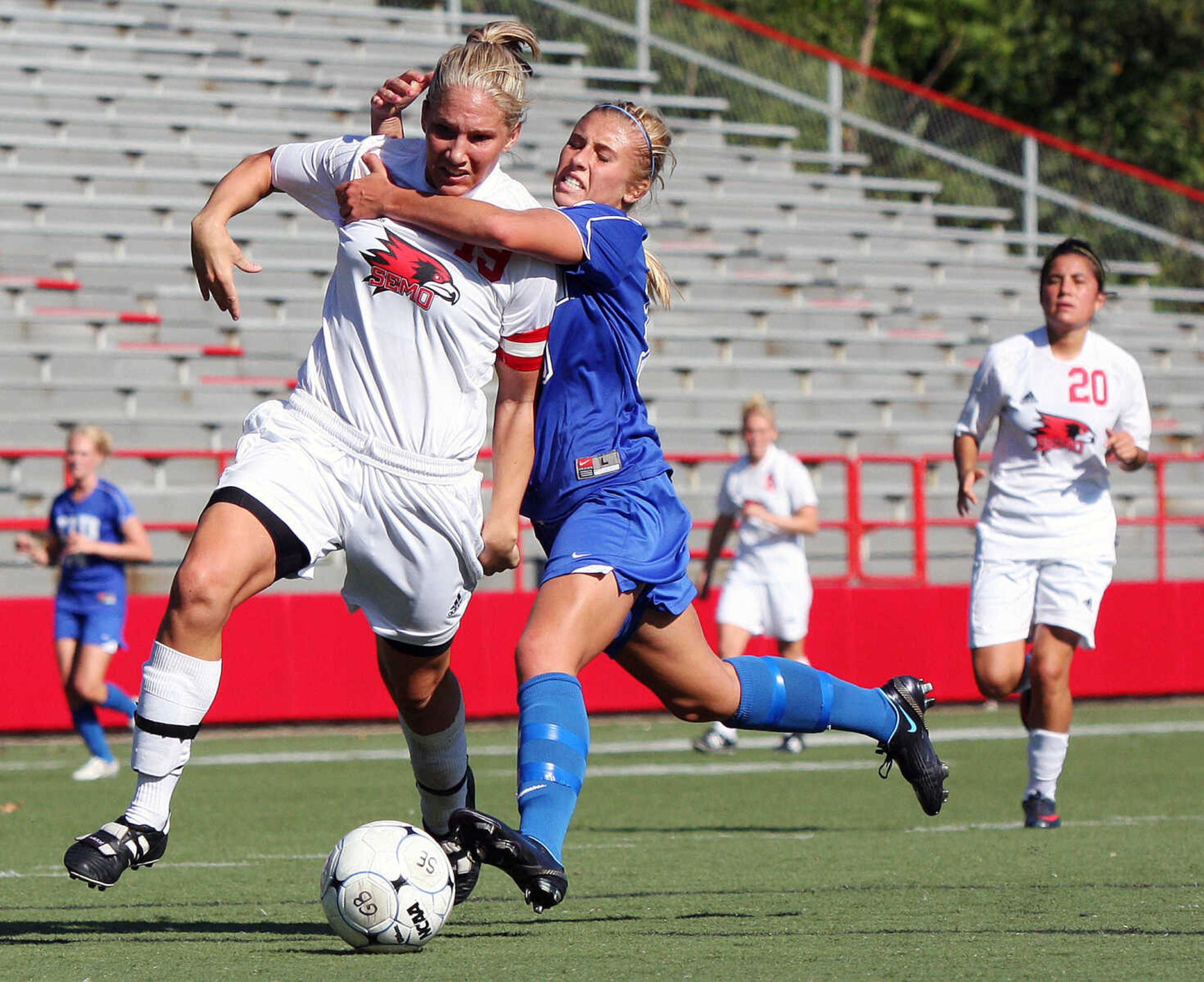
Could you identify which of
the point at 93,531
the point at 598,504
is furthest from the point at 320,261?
the point at 598,504

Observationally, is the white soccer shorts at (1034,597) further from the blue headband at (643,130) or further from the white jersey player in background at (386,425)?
the white jersey player in background at (386,425)

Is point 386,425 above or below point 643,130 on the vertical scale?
below

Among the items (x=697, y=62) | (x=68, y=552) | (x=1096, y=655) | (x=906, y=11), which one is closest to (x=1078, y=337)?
(x=68, y=552)

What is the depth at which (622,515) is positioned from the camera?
4715mm

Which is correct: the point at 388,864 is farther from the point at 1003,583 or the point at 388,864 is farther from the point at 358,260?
the point at 1003,583

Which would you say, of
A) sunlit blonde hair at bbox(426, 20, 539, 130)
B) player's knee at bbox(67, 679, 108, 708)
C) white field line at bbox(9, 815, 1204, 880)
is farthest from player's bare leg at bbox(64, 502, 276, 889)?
player's knee at bbox(67, 679, 108, 708)

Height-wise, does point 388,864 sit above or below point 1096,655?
above

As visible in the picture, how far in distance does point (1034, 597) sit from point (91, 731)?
18.6 feet


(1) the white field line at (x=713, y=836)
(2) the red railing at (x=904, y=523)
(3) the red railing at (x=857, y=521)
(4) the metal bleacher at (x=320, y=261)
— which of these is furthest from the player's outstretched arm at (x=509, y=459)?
(4) the metal bleacher at (x=320, y=261)

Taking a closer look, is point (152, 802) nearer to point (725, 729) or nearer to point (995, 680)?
point (995, 680)

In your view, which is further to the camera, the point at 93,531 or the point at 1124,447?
the point at 93,531

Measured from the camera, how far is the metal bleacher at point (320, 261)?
15.9m

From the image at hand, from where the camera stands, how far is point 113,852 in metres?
4.18

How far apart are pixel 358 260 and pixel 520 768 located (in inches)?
52.5
